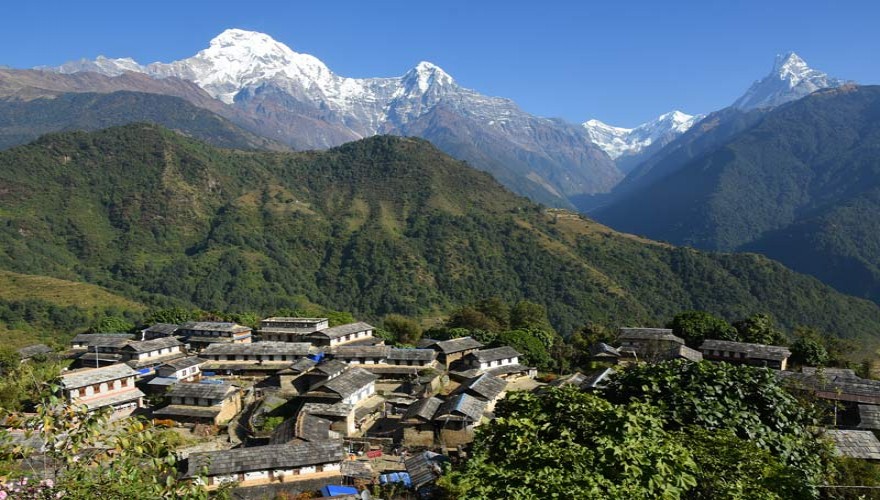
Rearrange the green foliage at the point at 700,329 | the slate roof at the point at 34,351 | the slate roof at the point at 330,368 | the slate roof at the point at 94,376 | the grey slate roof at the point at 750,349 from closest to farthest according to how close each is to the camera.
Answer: the slate roof at the point at 94,376, the slate roof at the point at 330,368, the grey slate roof at the point at 750,349, the green foliage at the point at 700,329, the slate roof at the point at 34,351

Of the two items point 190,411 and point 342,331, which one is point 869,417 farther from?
point 342,331

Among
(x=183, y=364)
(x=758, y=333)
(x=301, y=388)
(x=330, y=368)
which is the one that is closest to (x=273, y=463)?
(x=330, y=368)

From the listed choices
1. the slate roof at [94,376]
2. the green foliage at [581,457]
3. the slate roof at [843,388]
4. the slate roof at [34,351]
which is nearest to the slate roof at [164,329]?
the slate roof at [34,351]

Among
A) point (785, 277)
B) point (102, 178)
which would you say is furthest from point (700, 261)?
point (102, 178)

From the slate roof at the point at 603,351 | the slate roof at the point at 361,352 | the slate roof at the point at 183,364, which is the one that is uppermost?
the slate roof at the point at 183,364

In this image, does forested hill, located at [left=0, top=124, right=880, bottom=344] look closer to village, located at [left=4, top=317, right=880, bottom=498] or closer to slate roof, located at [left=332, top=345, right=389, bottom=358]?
village, located at [left=4, top=317, right=880, bottom=498]

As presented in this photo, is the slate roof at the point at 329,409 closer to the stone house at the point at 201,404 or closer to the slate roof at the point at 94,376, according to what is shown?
the stone house at the point at 201,404
